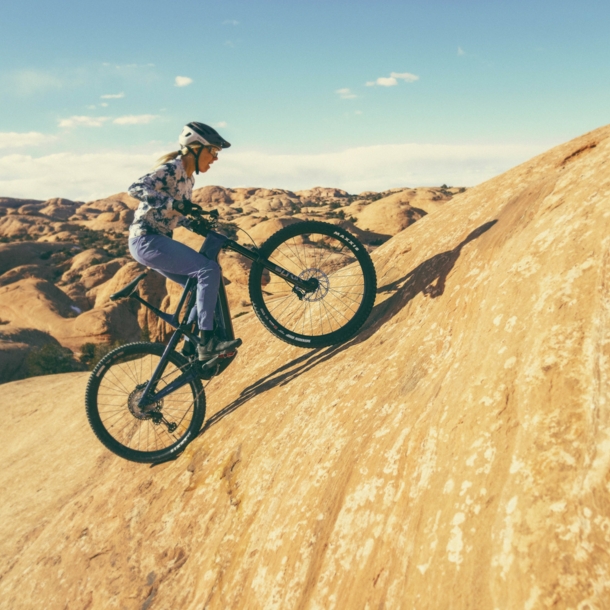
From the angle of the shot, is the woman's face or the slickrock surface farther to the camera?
the woman's face

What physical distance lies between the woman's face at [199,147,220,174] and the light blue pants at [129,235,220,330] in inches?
34.4

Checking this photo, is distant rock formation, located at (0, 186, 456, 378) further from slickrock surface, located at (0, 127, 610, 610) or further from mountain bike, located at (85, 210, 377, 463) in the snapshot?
slickrock surface, located at (0, 127, 610, 610)

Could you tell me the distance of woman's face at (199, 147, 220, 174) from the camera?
5299mm

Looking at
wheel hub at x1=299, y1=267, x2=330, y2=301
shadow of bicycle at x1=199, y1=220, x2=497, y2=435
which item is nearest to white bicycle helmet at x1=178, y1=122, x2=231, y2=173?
wheel hub at x1=299, y1=267, x2=330, y2=301

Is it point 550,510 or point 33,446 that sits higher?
point 550,510

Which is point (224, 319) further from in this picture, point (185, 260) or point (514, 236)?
point (514, 236)

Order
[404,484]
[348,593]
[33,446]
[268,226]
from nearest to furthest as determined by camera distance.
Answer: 1. [348,593]
2. [404,484]
3. [33,446]
4. [268,226]

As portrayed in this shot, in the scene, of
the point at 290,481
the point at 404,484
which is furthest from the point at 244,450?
the point at 404,484

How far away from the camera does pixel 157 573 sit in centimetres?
421

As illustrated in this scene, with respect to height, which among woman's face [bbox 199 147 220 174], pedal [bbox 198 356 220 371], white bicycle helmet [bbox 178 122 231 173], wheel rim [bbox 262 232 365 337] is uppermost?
white bicycle helmet [bbox 178 122 231 173]

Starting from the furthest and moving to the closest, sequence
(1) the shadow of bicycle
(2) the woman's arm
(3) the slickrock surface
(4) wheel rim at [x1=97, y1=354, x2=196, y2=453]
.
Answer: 1. (4) wheel rim at [x1=97, y1=354, x2=196, y2=453]
2. (1) the shadow of bicycle
3. (2) the woman's arm
4. (3) the slickrock surface

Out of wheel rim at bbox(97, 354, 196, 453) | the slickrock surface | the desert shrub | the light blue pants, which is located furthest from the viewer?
the desert shrub

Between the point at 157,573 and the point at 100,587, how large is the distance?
71 centimetres

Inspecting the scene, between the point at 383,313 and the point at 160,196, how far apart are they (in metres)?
2.88
